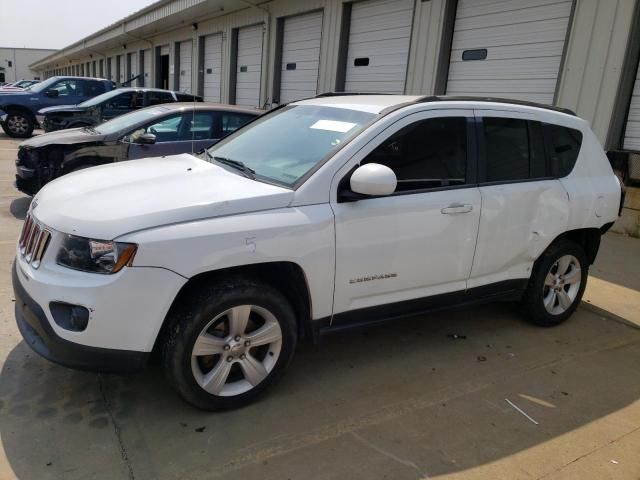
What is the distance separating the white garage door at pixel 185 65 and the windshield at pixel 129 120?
49.1 feet

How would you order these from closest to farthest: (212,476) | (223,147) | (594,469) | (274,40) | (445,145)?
(212,476) < (594,469) < (445,145) < (223,147) < (274,40)

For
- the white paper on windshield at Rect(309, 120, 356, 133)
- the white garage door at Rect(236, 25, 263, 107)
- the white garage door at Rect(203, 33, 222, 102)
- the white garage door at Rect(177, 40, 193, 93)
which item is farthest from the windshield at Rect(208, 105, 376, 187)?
the white garage door at Rect(177, 40, 193, 93)

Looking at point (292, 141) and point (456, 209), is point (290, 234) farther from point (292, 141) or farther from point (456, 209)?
point (456, 209)

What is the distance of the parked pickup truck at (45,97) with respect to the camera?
51.2ft

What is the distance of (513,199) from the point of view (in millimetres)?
3656

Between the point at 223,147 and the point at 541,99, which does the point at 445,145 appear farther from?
the point at 541,99

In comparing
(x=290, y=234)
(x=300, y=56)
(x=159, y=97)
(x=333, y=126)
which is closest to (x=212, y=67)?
(x=300, y=56)

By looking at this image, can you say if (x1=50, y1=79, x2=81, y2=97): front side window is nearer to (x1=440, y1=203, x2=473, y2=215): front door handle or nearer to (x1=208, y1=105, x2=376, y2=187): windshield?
(x1=208, y1=105, x2=376, y2=187): windshield

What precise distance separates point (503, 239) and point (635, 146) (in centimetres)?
518

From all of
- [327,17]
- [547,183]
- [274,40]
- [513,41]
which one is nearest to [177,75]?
[274,40]

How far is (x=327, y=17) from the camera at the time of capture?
41.6 feet

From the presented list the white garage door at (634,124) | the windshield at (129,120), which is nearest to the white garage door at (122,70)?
the windshield at (129,120)

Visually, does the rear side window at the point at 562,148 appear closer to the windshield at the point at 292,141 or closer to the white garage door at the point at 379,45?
the windshield at the point at 292,141

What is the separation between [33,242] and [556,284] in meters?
3.79
